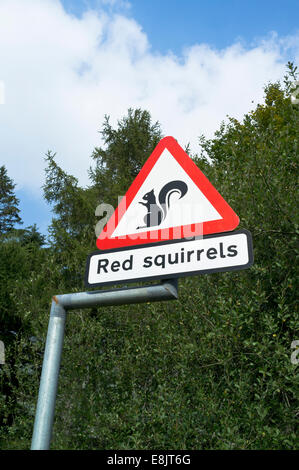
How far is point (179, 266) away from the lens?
173 cm

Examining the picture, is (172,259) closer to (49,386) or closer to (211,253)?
(211,253)

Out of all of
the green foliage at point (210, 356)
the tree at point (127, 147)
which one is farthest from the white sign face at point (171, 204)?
the tree at point (127, 147)

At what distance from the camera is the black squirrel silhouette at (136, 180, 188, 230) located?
197cm

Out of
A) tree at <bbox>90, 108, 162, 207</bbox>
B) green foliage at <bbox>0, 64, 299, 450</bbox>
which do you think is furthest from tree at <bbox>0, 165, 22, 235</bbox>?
green foliage at <bbox>0, 64, 299, 450</bbox>

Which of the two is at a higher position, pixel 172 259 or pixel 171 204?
pixel 171 204

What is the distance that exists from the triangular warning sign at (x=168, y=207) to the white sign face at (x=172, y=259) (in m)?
0.09

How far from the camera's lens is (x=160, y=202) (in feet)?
6.67

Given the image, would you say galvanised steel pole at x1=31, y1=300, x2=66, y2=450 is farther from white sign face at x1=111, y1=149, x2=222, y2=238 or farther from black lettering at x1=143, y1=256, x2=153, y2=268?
white sign face at x1=111, y1=149, x2=222, y2=238

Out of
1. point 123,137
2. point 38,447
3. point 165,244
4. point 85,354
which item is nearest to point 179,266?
point 165,244

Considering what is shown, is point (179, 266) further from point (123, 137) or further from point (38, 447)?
point (123, 137)

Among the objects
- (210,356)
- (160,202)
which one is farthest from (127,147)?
(160,202)

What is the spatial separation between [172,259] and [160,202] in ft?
1.26

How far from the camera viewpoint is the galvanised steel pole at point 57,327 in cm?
159

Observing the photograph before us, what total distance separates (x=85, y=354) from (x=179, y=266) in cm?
388
